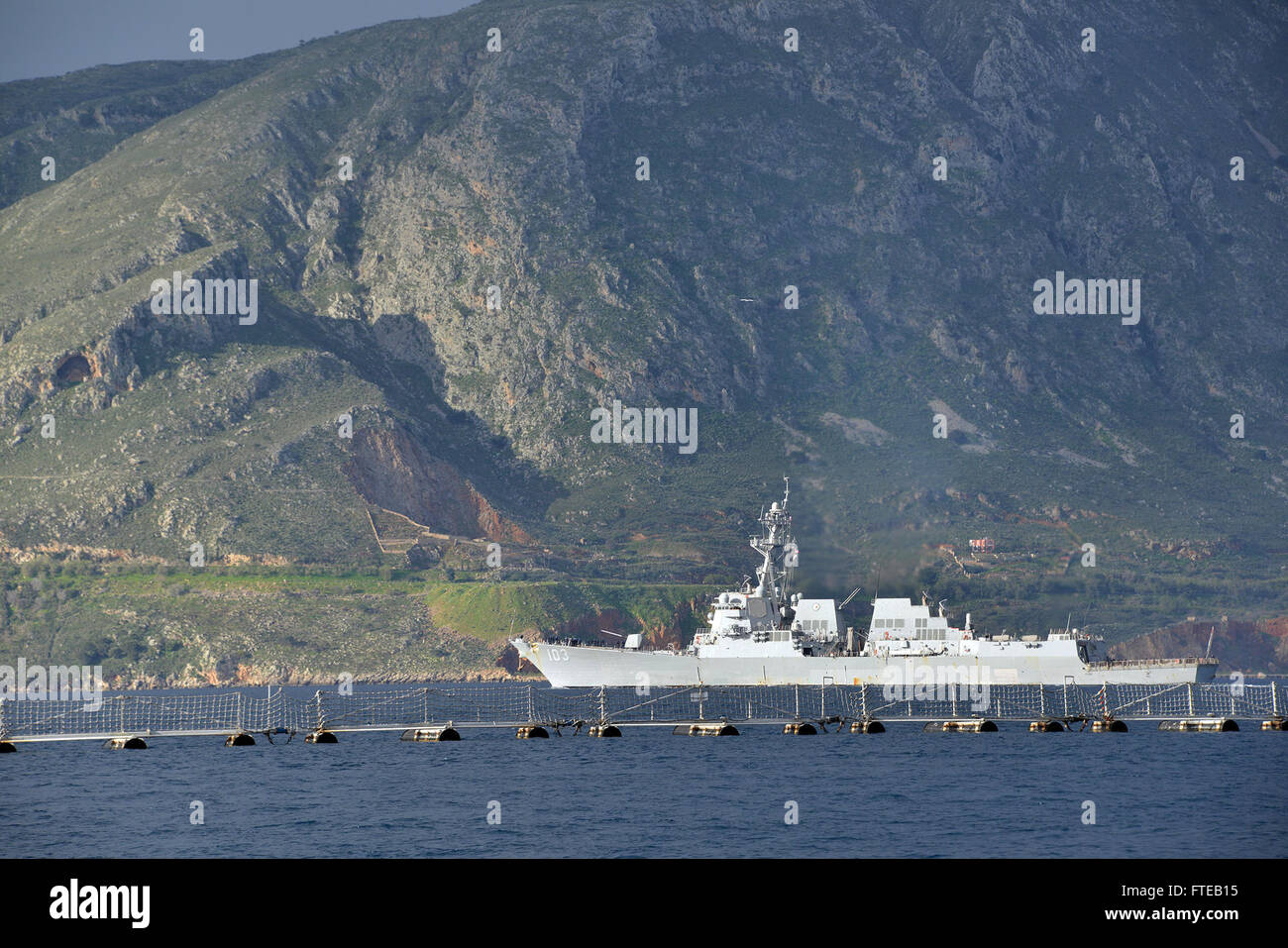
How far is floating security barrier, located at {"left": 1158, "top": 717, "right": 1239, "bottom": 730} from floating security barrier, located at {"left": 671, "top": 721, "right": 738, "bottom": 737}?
1151 inches

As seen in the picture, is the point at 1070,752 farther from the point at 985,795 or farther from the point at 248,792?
the point at 248,792

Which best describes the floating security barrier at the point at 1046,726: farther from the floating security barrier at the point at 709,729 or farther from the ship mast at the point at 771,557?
the ship mast at the point at 771,557

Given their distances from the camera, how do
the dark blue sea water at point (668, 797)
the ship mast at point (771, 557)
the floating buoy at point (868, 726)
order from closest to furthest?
the dark blue sea water at point (668, 797)
the floating buoy at point (868, 726)
the ship mast at point (771, 557)

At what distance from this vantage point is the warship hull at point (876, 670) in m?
158

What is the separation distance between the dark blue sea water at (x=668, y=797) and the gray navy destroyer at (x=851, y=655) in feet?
165

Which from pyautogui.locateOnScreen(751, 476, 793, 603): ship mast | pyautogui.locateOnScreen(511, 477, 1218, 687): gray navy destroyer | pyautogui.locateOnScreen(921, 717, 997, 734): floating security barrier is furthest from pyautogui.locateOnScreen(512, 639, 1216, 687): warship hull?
pyautogui.locateOnScreen(921, 717, 997, 734): floating security barrier

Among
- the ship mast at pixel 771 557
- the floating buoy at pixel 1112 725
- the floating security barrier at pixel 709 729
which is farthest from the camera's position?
the ship mast at pixel 771 557

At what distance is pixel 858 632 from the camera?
165 m

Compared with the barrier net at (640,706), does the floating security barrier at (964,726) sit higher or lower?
higher

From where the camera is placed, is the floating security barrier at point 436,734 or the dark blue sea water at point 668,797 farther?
the floating security barrier at point 436,734

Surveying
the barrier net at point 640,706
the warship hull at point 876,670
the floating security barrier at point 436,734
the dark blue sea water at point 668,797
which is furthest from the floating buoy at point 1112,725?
the warship hull at point 876,670

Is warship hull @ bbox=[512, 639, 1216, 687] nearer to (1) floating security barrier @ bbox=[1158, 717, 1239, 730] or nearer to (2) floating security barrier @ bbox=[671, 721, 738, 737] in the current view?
(2) floating security barrier @ bbox=[671, 721, 738, 737]
